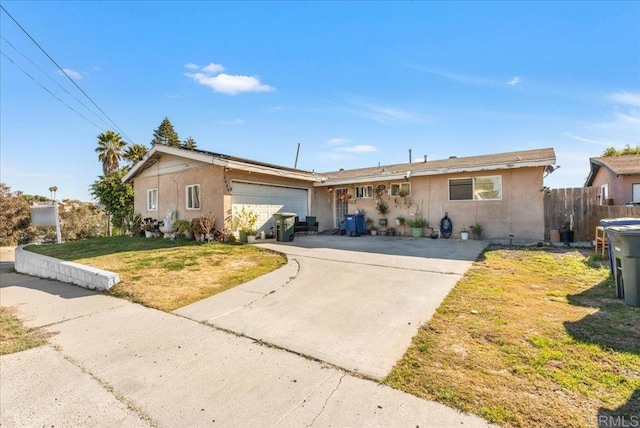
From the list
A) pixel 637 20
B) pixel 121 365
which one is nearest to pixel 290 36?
pixel 637 20

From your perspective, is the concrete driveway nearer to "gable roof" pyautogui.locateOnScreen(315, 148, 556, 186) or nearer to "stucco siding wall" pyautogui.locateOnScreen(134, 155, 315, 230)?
"gable roof" pyautogui.locateOnScreen(315, 148, 556, 186)

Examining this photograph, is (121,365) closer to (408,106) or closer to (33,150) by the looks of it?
(408,106)

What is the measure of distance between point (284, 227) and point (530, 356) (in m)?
9.10

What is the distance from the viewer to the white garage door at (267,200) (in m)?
11.4

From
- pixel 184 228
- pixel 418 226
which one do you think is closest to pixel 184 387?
pixel 184 228

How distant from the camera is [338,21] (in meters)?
9.57

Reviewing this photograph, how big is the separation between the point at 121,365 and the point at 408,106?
13087 millimetres

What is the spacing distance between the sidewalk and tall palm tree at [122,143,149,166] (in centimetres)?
2671

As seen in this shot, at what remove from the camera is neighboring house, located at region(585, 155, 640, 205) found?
13.7 metres

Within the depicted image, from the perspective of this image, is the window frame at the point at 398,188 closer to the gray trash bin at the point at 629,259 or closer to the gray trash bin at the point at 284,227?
the gray trash bin at the point at 284,227

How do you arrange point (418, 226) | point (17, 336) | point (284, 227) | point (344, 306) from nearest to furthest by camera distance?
point (17, 336) < point (344, 306) < point (284, 227) < point (418, 226)

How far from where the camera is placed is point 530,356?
2723 millimetres

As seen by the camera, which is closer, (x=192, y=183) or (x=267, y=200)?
(x=192, y=183)

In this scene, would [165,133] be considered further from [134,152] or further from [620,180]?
[620,180]
